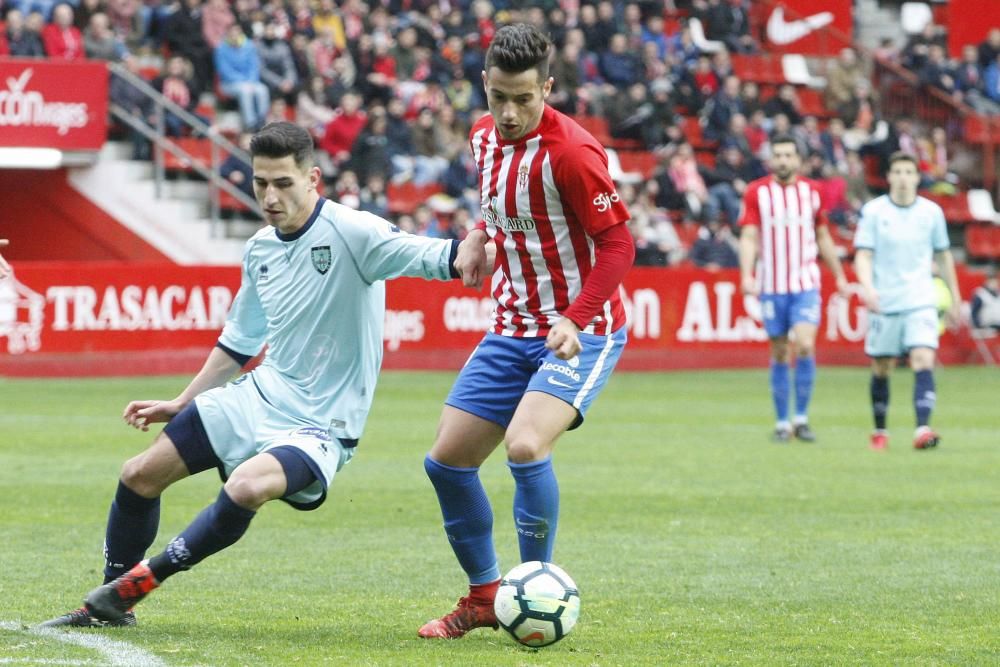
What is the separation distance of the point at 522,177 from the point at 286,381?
3.67 feet

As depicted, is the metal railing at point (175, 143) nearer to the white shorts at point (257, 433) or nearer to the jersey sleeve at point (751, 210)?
the jersey sleeve at point (751, 210)

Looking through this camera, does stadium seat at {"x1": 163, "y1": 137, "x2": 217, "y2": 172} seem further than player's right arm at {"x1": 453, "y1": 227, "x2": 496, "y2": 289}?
Yes

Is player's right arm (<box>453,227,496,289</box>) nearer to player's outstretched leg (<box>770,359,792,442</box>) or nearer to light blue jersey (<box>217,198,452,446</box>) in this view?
light blue jersey (<box>217,198,452,446</box>)

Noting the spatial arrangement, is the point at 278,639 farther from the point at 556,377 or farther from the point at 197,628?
the point at 556,377

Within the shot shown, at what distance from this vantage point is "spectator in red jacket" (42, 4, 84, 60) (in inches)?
886

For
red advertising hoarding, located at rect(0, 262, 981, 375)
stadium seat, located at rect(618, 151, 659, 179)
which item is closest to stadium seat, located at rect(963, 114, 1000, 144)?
red advertising hoarding, located at rect(0, 262, 981, 375)

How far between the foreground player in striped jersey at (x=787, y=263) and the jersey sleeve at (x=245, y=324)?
7917 millimetres

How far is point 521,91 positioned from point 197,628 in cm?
221

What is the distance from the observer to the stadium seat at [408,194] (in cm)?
2384

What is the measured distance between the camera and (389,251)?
6.10 metres

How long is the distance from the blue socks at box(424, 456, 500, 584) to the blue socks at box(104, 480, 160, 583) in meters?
0.99

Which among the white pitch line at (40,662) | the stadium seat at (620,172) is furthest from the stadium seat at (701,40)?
the white pitch line at (40,662)

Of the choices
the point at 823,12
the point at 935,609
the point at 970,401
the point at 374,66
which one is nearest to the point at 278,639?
the point at 935,609

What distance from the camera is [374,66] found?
2484cm
